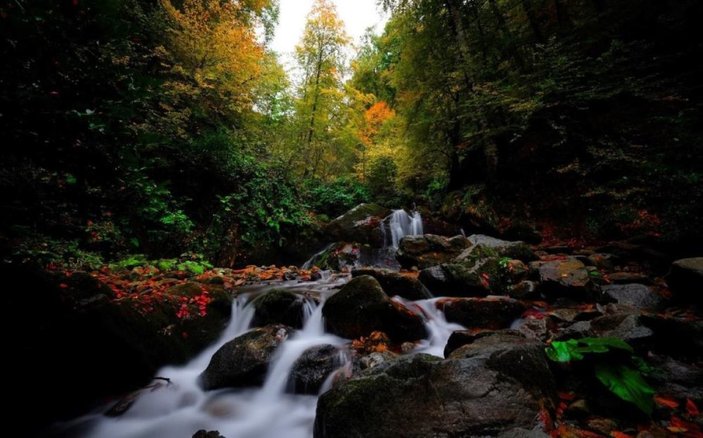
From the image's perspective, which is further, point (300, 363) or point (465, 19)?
point (465, 19)

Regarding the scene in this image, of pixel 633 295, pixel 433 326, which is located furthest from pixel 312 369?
pixel 633 295

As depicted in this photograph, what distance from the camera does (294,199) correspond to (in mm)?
11117

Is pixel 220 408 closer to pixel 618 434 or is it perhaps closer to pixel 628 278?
pixel 618 434

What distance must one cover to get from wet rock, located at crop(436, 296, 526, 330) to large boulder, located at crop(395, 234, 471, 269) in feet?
8.58

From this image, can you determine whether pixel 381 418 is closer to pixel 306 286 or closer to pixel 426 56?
pixel 306 286

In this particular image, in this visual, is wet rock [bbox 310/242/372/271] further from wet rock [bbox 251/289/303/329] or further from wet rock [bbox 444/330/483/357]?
wet rock [bbox 444/330/483/357]

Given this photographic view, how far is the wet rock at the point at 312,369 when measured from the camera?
3.74 meters

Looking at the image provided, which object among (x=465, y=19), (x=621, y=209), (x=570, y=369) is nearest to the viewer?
(x=570, y=369)

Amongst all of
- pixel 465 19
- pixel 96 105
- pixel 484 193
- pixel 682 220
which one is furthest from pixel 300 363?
pixel 465 19

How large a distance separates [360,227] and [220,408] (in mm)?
7936

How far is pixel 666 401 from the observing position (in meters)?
2.18

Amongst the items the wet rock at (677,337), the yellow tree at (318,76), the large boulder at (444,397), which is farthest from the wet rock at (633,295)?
the yellow tree at (318,76)

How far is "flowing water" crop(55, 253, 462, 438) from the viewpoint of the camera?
321cm

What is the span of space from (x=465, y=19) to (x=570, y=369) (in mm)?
12367
